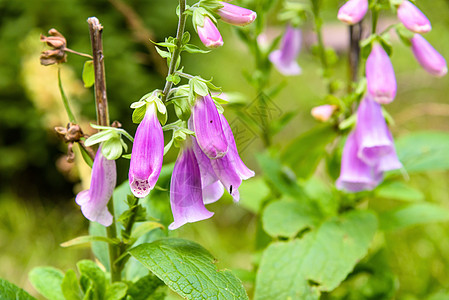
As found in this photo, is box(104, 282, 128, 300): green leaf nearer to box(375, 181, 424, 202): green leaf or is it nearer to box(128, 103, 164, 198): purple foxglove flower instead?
box(128, 103, 164, 198): purple foxglove flower

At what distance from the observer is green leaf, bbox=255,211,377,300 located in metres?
0.98

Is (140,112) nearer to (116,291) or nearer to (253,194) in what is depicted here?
(116,291)

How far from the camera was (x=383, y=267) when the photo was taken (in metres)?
1.33

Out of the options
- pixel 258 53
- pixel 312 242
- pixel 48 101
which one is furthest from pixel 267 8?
pixel 48 101

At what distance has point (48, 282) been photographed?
3.00 ft

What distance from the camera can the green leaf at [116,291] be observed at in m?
0.80

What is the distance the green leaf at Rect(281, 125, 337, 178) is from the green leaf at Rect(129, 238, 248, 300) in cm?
63

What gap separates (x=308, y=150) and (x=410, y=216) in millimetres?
329

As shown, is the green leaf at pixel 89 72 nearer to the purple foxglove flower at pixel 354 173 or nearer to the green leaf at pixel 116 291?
the green leaf at pixel 116 291

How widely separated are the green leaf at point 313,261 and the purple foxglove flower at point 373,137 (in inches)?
5.8

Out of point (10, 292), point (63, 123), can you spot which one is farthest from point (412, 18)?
point (63, 123)

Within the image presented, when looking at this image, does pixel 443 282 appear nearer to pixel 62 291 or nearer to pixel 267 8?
pixel 267 8

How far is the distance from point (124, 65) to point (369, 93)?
4.80 feet

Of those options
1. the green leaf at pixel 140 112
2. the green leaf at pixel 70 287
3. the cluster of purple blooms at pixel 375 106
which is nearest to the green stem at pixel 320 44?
the cluster of purple blooms at pixel 375 106
